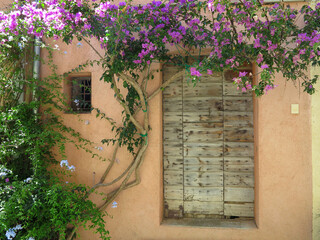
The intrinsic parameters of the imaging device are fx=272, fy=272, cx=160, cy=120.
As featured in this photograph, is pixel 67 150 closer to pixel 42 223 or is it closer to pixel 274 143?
pixel 42 223

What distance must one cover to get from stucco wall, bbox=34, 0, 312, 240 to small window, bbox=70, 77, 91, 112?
31 centimetres

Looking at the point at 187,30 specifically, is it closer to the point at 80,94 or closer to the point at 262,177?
the point at 80,94

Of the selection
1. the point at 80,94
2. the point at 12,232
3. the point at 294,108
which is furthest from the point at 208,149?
the point at 12,232

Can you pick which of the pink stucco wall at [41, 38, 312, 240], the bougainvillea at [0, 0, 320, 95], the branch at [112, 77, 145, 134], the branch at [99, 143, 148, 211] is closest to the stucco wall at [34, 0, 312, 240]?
the pink stucco wall at [41, 38, 312, 240]

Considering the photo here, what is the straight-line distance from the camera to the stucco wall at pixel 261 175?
3.68m

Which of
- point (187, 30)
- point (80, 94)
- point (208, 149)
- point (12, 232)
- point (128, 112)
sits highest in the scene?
point (187, 30)

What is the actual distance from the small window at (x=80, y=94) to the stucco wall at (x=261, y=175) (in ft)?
1.02

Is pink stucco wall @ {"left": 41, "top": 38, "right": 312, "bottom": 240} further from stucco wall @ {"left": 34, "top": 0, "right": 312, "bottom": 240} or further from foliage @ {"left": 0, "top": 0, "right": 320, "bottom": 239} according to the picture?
foliage @ {"left": 0, "top": 0, "right": 320, "bottom": 239}

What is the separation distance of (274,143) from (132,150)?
1966mm

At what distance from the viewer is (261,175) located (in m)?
3.75

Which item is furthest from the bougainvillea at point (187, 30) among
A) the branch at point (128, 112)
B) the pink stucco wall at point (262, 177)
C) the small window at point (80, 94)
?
the small window at point (80, 94)

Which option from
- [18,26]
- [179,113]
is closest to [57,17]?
[18,26]

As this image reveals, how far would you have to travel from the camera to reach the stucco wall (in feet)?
12.1

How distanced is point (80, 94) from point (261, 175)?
118 inches
